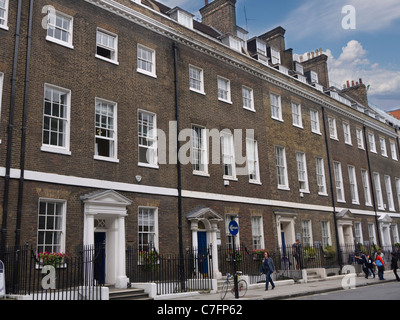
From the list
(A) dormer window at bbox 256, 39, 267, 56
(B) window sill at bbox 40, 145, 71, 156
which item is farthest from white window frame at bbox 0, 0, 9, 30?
(A) dormer window at bbox 256, 39, 267, 56

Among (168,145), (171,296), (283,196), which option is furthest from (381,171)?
(171,296)

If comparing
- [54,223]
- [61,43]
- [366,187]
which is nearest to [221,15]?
[61,43]

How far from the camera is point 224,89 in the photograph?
21.5 metres

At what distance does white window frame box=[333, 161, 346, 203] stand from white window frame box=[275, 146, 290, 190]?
236 inches

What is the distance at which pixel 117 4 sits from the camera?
16.8m

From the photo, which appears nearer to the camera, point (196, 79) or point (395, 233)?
point (196, 79)

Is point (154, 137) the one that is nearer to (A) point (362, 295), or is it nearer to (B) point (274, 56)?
(A) point (362, 295)

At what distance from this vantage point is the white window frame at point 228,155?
2050 centimetres

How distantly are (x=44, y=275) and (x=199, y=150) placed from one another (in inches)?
349

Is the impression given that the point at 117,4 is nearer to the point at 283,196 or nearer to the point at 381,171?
the point at 283,196

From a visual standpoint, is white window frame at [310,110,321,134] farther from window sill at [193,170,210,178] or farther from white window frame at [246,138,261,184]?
window sill at [193,170,210,178]

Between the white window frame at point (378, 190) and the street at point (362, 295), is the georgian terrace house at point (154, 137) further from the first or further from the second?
the white window frame at point (378, 190)

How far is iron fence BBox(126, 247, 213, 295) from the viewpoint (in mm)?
15227
